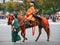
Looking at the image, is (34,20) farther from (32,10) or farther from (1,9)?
(1,9)

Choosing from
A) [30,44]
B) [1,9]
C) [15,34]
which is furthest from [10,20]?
[1,9]

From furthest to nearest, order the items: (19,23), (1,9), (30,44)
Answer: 1. (1,9)
2. (19,23)
3. (30,44)

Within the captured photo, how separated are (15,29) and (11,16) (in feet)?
4.88

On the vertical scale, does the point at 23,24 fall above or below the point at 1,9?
above

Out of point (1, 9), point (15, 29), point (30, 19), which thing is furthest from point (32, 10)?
point (1, 9)

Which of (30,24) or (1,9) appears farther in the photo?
(1,9)

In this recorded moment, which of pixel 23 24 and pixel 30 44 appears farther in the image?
pixel 23 24

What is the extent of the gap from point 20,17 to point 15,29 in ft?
3.25

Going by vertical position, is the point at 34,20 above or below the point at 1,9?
above

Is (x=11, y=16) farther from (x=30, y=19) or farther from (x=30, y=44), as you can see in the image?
(x=30, y=44)

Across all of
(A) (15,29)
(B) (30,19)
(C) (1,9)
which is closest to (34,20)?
(B) (30,19)

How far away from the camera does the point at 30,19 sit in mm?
20000

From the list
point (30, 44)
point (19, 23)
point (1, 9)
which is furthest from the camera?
point (1, 9)

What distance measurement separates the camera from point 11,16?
20078 mm
